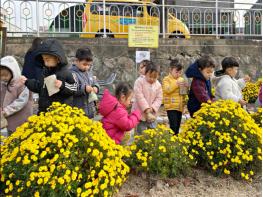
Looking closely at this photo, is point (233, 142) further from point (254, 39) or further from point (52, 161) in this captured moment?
point (254, 39)

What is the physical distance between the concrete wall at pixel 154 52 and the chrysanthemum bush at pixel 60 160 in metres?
6.06

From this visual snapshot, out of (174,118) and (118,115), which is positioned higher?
(118,115)

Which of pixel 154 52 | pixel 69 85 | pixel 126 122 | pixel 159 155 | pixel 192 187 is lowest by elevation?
pixel 192 187

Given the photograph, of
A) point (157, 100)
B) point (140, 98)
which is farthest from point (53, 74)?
point (157, 100)

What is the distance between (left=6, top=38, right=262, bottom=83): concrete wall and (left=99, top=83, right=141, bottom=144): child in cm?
533

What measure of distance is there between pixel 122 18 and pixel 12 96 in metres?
6.80

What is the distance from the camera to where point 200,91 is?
485cm

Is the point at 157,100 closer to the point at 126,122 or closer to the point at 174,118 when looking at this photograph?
the point at 174,118

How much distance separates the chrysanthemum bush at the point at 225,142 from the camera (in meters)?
3.88

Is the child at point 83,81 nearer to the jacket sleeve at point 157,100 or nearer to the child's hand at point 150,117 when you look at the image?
the child's hand at point 150,117

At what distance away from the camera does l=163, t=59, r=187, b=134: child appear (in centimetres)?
542

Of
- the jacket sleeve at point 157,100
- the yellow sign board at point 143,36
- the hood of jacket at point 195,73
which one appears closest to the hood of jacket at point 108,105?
the jacket sleeve at point 157,100

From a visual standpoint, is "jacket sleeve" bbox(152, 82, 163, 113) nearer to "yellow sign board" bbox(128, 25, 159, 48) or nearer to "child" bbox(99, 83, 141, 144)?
"child" bbox(99, 83, 141, 144)

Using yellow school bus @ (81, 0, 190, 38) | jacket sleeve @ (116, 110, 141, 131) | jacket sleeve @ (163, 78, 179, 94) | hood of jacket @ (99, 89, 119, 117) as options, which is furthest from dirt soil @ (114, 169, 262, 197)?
yellow school bus @ (81, 0, 190, 38)
